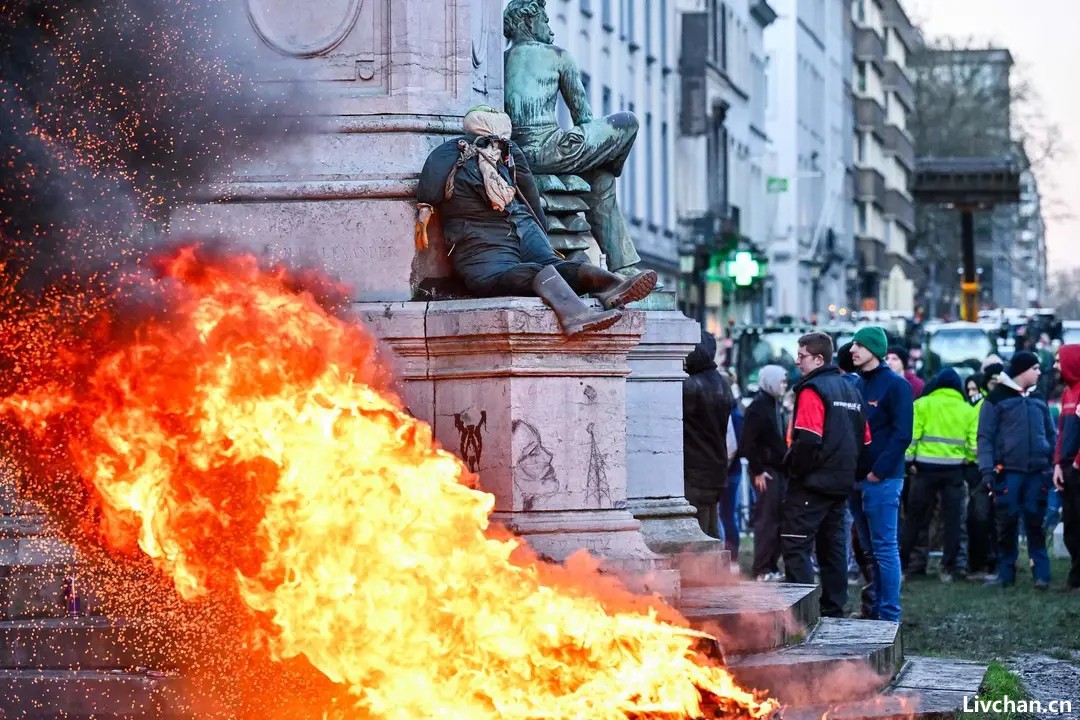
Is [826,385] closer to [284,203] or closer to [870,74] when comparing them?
[284,203]

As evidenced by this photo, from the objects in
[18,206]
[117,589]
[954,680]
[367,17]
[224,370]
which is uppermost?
[367,17]

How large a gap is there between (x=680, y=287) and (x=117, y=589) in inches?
1746

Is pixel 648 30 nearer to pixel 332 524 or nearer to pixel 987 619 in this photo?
pixel 987 619

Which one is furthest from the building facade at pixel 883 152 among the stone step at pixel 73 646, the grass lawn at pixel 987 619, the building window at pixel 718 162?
the stone step at pixel 73 646

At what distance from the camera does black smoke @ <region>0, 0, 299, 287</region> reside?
933 centimetres

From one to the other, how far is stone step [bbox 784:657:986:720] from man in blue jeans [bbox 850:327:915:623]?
1.80m

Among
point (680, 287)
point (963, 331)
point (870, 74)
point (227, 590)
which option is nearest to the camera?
point (227, 590)

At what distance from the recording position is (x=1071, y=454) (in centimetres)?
1633

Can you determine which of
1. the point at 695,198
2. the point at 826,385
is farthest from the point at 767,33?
the point at 826,385

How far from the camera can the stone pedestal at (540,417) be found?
29.4ft

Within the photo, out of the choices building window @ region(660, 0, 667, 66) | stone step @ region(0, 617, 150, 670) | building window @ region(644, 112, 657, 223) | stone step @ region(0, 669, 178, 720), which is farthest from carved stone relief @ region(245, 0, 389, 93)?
building window @ region(660, 0, 667, 66)

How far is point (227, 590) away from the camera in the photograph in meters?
8.48

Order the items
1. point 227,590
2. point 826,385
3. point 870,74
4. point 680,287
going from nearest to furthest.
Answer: point 227,590 < point 826,385 < point 680,287 < point 870,74

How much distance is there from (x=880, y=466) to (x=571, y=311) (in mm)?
4754
